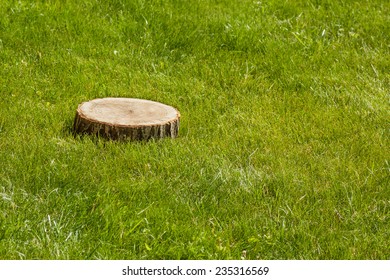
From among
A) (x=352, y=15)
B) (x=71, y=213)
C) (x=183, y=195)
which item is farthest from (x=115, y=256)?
(x=352, y=15)

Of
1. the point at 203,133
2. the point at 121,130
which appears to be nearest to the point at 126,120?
the point at 121,130

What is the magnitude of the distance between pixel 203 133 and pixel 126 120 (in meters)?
0.68

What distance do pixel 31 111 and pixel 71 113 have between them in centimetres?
33

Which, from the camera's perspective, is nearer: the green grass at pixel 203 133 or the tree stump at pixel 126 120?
the green grass at pixel 203 133

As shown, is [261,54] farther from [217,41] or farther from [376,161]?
[376,161]

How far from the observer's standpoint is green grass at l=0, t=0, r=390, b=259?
4738 millimetres

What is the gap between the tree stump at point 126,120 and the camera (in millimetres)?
5914

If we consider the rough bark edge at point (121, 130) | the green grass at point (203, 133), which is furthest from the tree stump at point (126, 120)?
the green grass at point (203, 133)

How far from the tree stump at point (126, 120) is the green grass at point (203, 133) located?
0.41 ft

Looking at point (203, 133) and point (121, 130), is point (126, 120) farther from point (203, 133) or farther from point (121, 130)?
point (203, 133)

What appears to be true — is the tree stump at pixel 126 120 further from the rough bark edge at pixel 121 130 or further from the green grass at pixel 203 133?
the green grass at pixel 203 133

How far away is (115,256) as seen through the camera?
14.6 feet

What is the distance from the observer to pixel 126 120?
5984 mm

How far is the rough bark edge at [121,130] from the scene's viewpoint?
5906mm
